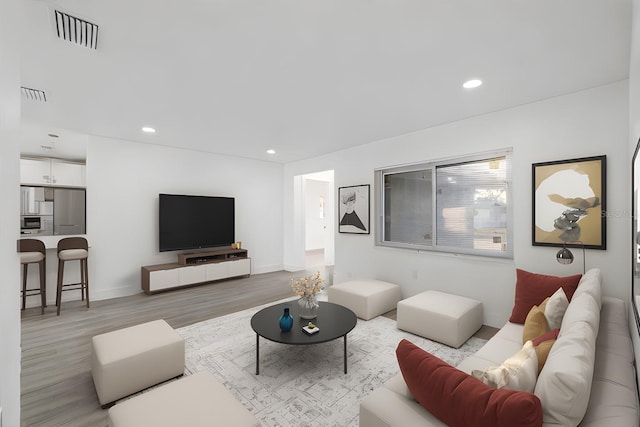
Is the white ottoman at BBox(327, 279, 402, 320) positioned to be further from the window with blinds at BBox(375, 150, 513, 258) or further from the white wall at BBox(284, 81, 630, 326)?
the window with blinds at BBox(375, 150, 513, 258)

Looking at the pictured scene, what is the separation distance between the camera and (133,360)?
208 cm

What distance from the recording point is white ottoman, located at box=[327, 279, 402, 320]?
3.64 metres

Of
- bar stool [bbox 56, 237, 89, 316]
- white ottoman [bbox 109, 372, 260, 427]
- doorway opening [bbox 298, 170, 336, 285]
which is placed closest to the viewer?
white ottoman [bbox 109, 372, 260, 427]

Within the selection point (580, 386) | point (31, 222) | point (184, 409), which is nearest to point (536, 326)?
point (580, 386)

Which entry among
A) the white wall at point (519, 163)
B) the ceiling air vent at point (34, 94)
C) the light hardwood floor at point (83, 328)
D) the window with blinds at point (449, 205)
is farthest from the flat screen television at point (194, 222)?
the window with blinds at point (449, 205)

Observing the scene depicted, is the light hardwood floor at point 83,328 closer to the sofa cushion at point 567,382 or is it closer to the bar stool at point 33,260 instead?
the bar stool at point 33,260


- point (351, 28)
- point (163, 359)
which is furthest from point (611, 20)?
point (163, 359)

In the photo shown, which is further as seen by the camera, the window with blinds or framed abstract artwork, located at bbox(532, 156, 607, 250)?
the window with blinds

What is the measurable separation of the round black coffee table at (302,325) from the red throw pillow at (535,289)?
1.52 metres

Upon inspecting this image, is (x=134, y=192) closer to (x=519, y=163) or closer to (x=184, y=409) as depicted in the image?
(x=184, y=409)

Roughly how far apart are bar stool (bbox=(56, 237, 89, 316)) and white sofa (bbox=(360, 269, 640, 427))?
4.39m

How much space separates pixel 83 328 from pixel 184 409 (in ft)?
9.48

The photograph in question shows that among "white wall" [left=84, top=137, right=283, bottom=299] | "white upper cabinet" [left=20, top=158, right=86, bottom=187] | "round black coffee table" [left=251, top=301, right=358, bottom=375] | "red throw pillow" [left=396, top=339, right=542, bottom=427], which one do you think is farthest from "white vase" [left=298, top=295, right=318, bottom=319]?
"white upper cabinet" [left=20, top=158, right=86, bottom=187]

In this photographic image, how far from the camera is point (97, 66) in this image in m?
2.34
